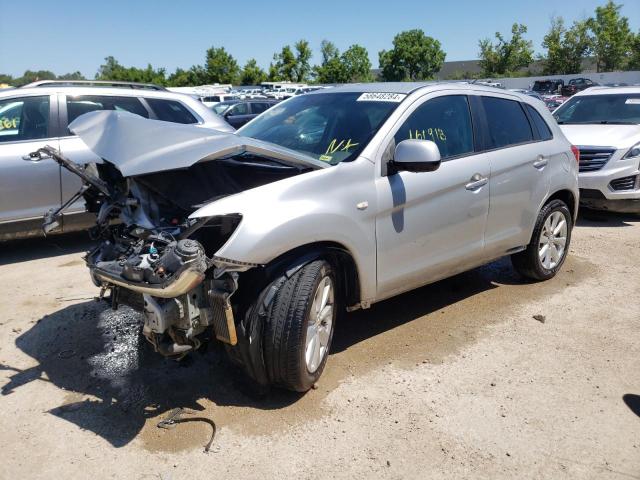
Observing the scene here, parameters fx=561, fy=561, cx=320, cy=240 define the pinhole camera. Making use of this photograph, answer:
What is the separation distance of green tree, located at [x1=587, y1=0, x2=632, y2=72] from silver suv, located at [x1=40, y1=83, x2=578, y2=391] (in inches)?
2438

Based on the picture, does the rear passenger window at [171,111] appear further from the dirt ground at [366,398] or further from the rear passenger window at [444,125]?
the rear passenger window at [444,125]

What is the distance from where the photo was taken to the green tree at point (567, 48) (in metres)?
58.7

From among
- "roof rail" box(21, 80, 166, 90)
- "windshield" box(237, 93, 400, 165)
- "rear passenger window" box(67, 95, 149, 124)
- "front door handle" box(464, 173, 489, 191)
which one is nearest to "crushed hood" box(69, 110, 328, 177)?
"windshield" box(237, 93, 400, 165)

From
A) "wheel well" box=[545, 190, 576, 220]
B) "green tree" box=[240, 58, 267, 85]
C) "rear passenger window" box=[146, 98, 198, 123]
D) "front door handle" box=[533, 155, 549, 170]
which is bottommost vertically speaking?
"wheel well" box=[545, 190, 576, 220]

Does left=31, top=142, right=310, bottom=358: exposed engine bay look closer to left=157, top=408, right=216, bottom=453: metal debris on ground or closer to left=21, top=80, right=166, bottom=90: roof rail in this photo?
left=157, top=408, right=216, bottom=453: metal debris on ground

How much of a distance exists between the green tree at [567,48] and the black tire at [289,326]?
65.0 meters

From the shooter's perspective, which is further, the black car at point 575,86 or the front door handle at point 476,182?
the black car at point 575,86

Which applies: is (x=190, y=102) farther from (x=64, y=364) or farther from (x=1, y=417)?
(x=1, y=417)

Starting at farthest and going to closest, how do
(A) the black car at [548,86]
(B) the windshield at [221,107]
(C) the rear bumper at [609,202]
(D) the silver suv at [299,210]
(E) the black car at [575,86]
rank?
(A) the black car at [548,86], (E) the black car at [575,86], (B) the windshield at [221,107], (C) the rear bumper at [609,202], (D) the silver suv at [299,210]

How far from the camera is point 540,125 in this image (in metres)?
5.21

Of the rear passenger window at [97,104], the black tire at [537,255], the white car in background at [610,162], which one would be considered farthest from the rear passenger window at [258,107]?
the black tire at [537,255]

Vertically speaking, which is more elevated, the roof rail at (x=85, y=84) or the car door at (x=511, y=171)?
the roof rail at (x=85, y=84)

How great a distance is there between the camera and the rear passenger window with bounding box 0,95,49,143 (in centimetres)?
597

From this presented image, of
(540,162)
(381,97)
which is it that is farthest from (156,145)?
(540,162)
